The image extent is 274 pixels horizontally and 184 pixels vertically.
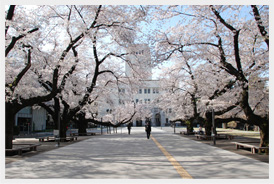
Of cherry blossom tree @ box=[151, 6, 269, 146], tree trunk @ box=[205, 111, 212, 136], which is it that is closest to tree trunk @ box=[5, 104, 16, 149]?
cherry blossom tree @ box=[151, 6, 269, 146]

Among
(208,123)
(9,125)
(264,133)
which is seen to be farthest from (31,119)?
(264,133)

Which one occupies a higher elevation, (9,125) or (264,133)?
(9,125)

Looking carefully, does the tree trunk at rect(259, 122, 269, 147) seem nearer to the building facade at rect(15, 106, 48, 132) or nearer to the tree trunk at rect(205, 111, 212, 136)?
the tree trunk at rect(205, 111, 212, 136)

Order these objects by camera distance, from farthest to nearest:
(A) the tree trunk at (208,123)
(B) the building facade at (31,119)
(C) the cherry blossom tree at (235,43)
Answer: (B) the building facade at (31,119) → (A) the tree trunk at (208,123) → (C) the cherry blossom tree at (235,43)

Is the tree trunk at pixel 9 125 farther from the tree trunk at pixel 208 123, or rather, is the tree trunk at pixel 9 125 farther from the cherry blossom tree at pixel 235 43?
the tree trunk at pixel 208 123

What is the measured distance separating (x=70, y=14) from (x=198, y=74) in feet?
35.8

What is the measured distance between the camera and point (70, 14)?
1648 cm

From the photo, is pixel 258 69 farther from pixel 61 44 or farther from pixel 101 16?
pixel 61 44

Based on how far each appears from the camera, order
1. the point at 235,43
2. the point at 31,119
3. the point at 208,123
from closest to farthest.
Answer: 1. the point at 235,43
2. the point at 208,123
3. the point at 31,119

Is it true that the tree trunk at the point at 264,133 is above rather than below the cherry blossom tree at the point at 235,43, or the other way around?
below

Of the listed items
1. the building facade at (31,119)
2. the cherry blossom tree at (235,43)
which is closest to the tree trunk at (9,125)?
the cherry blossom tree at (235,43)

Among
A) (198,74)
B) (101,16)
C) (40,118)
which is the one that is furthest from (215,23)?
(40,118)

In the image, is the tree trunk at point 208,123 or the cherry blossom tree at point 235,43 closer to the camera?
the cherry blossom tree at point 235,43

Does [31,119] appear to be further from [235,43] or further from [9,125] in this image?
[235,43]
